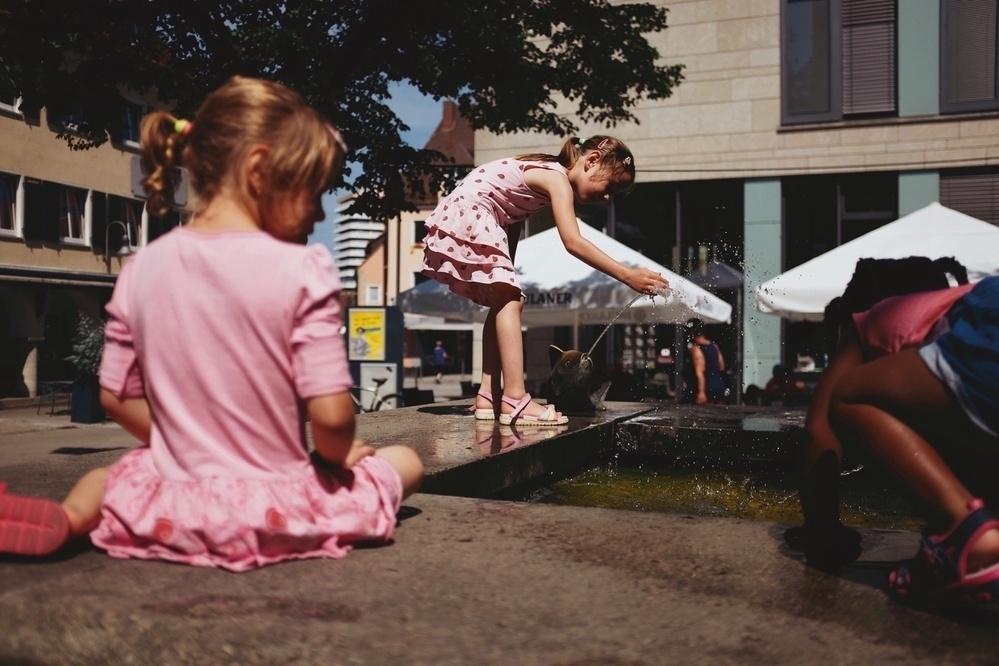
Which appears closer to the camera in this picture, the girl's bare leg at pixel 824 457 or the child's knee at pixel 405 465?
the girl's bare leg at pixel 824 457

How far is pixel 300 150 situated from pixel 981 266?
284 inches

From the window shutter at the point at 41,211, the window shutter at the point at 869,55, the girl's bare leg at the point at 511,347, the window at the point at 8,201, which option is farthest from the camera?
the window shutter at the point at 41,211

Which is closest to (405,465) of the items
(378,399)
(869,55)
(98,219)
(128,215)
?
(378,399)

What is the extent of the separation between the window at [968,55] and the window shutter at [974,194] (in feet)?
3.88

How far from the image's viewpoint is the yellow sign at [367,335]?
1350 centimetres

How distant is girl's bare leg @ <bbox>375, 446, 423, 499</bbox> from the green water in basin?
1474 millimetres

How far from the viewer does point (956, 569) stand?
1615 millimetres

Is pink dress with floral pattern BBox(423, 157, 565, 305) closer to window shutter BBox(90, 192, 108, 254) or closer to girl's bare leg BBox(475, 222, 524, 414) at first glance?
girl's bare leg BBox(475, 222, 524, 414)

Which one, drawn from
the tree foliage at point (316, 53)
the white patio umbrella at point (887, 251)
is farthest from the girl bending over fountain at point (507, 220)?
the tree foliage at point (316, 53)

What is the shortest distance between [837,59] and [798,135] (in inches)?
57.5

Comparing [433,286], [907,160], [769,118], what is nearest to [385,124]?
[433,286]

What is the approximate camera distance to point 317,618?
1550mm

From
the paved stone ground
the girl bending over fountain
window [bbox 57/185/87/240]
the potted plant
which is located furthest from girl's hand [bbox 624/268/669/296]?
window [bbox 57/185/87/240]

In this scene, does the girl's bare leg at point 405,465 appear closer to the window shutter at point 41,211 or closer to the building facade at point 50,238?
the building facade at point 50,238
